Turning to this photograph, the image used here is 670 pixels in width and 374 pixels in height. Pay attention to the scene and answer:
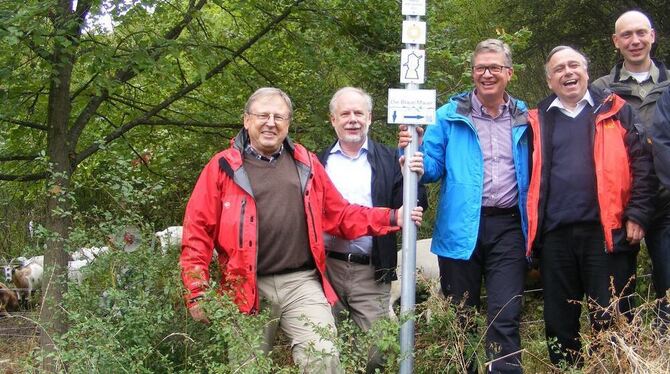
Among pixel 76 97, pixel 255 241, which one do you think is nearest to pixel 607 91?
pixel 255 241

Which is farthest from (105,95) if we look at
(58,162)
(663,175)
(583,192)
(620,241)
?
(663,175)

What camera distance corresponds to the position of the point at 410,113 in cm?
445

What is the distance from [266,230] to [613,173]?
1.86 m

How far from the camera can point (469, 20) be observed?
13.1 meters

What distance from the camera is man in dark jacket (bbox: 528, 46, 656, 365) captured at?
4438mm

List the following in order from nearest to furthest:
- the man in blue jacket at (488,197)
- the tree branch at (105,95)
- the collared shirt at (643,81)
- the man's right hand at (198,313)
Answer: the man's right hand at (198,313) → the man in blue jacket at (488,197) → the collared shirt at (643,81) → the tree branch at (105,95)

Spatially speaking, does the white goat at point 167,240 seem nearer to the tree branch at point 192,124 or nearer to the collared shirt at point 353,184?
the collared shirt at point 353,184

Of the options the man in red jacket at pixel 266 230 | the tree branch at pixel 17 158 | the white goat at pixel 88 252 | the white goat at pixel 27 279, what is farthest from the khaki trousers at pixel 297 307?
the white goat at pixel 27 279

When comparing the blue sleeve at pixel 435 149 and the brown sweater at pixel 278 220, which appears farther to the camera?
the blue sleeve at pixel 435 149

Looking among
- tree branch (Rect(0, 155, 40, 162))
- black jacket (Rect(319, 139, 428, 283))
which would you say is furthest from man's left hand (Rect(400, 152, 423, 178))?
tree branch (Rect(0, 155, 40, 162))

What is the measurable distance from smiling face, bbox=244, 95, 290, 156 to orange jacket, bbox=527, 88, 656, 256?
1.38 m

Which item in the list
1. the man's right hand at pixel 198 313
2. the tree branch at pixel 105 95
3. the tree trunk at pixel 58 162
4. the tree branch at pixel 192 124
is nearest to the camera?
the man's right hand at pixel 198 313

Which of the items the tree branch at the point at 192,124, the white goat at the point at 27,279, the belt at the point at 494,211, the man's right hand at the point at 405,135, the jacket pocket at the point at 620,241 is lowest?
the white goat at the point at 27,279

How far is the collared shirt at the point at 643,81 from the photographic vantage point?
16.6ft
